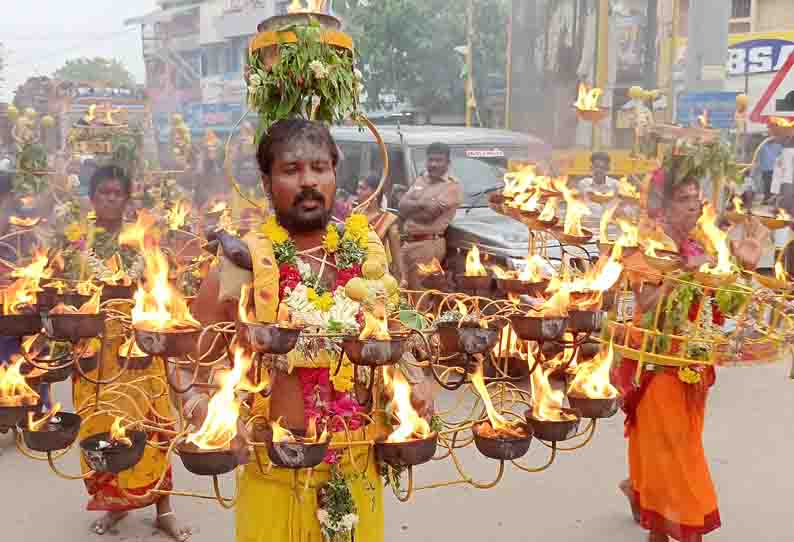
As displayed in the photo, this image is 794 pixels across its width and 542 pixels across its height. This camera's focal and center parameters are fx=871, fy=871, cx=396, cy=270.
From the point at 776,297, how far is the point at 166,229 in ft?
12.6

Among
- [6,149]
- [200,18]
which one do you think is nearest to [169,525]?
[6,149]

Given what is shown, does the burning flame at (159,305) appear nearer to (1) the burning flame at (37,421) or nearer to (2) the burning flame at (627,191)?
(1) the burning flame at (37,421)

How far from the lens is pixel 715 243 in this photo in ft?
12.0

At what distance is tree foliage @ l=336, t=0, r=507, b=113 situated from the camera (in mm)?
20203

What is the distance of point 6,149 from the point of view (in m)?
11.5

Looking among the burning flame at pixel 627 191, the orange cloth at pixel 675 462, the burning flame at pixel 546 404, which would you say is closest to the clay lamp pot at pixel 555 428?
the burning flame at pixel 546 404

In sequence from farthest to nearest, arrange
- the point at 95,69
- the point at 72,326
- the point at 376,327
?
the point at 95,69 < the point at 72,326 < the point at 376,327

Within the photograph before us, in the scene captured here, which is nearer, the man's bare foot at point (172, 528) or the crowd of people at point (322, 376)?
the crowd of people at point (322, 376)

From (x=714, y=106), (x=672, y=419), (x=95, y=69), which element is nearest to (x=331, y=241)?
(x=672, y=419)

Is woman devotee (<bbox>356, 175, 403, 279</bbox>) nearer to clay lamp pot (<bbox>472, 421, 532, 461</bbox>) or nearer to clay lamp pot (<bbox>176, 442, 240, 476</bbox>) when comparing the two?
clay lamp pot (<bbox>472, 421, 532, 461</bbox>)

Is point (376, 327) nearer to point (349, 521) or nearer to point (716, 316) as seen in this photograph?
point (349, 521)

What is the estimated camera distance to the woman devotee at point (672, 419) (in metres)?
4.05

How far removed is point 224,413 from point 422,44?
1938 centimetres

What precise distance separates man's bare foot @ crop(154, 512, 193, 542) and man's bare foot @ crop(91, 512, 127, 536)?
24 cm
